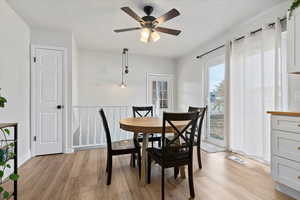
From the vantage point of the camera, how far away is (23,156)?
269 cm

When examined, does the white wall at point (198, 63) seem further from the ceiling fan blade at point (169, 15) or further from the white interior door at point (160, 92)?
the ceiling fan blade at point (169, 15)

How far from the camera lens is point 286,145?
1732mm

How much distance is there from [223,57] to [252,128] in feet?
5.50

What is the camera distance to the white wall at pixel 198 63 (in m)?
2.39

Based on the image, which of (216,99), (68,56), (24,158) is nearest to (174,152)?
(216,99)

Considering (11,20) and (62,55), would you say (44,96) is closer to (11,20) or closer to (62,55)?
(62,55)

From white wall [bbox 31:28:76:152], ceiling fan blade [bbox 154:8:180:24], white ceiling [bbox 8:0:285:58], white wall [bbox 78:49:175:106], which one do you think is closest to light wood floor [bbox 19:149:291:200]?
white wall [bbox 31:28:76:152]

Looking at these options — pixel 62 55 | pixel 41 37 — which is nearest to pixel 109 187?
pixel 62 55

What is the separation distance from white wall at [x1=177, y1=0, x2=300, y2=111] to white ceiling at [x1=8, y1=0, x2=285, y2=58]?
13 centimetres

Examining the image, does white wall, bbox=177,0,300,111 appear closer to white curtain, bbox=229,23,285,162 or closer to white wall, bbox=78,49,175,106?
white curtain, bbox=229,23,285,162

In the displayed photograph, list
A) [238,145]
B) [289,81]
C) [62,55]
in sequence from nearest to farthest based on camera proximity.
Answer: [289,81]
[238,145]
[62,55]

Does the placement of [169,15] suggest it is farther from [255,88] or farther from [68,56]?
[68,56]

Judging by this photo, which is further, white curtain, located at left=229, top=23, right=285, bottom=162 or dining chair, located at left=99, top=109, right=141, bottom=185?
white curtain, located at left=229, top=23, right=285, bottom=162

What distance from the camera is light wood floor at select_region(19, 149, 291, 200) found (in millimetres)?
1740
